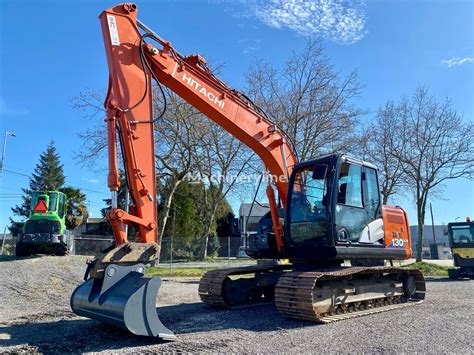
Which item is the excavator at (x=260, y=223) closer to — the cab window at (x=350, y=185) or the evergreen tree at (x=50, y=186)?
the cab window at (x=350, y=185)

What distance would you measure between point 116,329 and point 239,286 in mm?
3175

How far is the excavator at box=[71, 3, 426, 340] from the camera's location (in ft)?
19.3

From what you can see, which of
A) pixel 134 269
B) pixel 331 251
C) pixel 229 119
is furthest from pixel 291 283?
pixel 229 119

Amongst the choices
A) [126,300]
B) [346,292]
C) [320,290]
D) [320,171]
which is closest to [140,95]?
[126,300]

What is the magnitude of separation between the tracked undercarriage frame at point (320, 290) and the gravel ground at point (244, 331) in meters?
0.27

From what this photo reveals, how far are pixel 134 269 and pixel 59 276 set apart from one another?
8514 mm

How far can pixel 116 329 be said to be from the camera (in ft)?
20.5

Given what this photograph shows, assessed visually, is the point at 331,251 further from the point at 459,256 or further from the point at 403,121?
the point at 403,121

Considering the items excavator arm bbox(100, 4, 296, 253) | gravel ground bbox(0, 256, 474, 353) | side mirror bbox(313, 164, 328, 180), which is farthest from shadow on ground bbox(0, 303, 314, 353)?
side mirror bbox(313, 164, 328, 180)

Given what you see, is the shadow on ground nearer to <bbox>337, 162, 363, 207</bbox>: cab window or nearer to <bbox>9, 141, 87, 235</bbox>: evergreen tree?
<bbox>337, 162, 363, 207</bbox>: cab window

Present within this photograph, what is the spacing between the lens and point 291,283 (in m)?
7.09

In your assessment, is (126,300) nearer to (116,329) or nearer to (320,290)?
(116,329)

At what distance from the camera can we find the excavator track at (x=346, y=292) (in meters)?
6.84

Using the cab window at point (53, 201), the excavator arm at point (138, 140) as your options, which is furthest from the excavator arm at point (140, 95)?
the cab window at point (53, 201)
